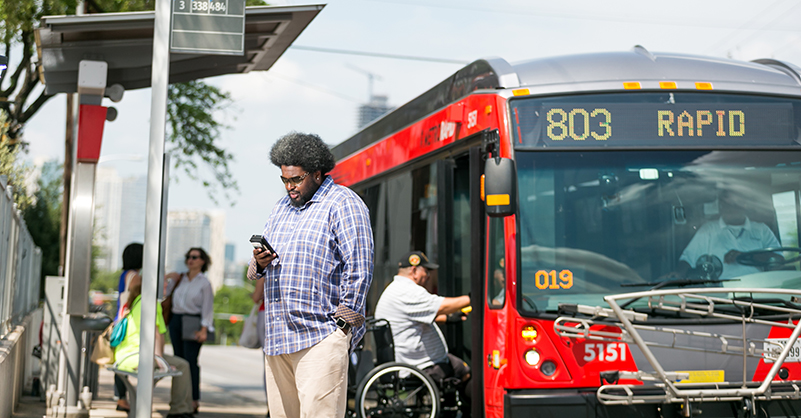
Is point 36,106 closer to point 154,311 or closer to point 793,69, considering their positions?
point 154,311

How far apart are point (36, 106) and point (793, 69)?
12.8m

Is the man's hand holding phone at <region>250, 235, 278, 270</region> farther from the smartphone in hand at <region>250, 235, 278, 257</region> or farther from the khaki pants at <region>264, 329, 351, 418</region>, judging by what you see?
the khaki pants at <region>264, 329, 351, 418</region>

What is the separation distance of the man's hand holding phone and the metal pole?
135cm

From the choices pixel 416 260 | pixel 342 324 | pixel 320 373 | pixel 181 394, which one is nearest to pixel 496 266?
pixel 416 260

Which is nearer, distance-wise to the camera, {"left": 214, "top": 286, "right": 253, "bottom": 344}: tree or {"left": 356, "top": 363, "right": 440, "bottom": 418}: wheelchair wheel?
{"left": 356, "top": 363, "right": 440, "bottom": 418}: wheelchair wheel

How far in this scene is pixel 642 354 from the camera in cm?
548

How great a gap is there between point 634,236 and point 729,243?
0.63 m

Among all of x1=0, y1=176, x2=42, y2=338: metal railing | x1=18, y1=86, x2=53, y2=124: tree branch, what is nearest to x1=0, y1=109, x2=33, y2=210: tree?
x1=0, y1=176, x2=42, y2=338: metal railing

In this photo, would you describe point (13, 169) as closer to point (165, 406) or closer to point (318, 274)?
point (165, 406)

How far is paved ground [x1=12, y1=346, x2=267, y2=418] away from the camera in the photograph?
9.12m

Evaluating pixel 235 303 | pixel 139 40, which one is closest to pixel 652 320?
pixel 139 40

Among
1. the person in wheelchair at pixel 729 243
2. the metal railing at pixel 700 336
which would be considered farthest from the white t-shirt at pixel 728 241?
the metal railing at pixel 700 336

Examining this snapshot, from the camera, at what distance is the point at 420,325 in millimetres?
6887

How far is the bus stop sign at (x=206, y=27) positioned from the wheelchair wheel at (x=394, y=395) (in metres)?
2.63
